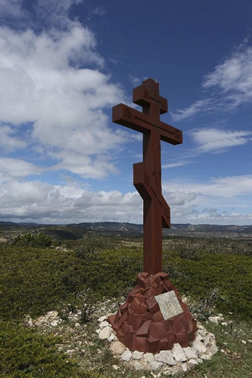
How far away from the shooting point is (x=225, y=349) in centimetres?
584

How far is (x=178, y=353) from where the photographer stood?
5289 mm

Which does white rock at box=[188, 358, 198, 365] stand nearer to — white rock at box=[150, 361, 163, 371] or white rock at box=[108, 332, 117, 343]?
white rock at box=[150, 361, 163, 371]

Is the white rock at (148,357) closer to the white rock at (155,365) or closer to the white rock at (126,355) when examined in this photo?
the white rock at (155,365)

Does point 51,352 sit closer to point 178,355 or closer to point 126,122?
point 178,355

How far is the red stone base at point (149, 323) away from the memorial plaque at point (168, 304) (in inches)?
3.4

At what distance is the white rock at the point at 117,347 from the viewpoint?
5.46m

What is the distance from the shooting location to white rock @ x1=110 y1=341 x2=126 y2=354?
5.46 meters

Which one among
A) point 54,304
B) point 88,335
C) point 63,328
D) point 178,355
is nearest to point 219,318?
point 178,355

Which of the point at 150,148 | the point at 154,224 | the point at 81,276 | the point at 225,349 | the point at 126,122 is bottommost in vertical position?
the point at 225,349

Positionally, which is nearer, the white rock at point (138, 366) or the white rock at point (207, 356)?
the white rock at point (138, 366)

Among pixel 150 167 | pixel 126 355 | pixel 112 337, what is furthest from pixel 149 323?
pixel 150 167

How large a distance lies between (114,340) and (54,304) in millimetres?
3075

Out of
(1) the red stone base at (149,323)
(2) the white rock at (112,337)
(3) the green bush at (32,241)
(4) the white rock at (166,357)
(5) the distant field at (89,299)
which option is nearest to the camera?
(5) the distant field at (89,299)

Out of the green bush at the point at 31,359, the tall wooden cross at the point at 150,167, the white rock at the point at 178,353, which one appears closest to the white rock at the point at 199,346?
the white rock at the point at 178,353
